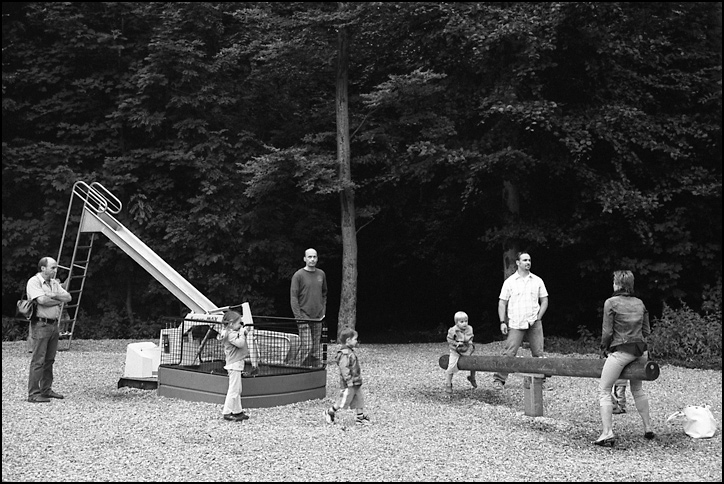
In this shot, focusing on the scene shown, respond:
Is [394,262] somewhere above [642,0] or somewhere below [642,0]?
below

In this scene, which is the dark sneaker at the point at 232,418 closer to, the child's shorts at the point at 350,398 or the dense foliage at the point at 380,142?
the child's shorts at the point at 350,398

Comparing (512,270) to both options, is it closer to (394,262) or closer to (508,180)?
(508,180)

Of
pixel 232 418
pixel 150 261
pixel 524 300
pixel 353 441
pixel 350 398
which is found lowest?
pixel 353 441

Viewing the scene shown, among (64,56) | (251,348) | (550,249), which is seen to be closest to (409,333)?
(550,249)

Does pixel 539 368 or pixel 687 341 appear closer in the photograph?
pixel 539 368

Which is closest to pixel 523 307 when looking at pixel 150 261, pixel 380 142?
pixel 150 261

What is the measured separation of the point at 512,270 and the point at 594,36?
5090 mm

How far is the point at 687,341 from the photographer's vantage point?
1456 cm

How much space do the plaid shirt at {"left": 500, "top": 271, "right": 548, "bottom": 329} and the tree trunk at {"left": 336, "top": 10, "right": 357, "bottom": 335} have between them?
23.2 ft

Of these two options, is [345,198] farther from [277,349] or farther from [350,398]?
[350,398]

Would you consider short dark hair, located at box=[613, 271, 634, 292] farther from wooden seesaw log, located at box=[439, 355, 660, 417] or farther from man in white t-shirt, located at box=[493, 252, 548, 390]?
man in white t-shirt, located at box=[493, 252, 548, 390]

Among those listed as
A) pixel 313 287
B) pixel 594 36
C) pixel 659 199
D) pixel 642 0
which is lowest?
pixel 313 287

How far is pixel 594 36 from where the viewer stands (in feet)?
51.1

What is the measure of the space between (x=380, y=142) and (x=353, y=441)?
35.9ft
